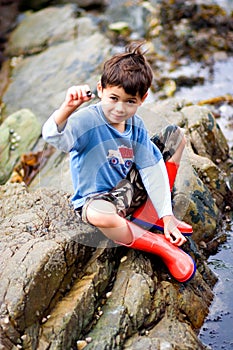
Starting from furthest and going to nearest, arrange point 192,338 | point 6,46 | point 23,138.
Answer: point 6,46 → point 23,138 → point 192,338

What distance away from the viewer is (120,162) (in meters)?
3.87

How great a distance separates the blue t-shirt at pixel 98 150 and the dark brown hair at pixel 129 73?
0.83 feet

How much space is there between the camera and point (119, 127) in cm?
387

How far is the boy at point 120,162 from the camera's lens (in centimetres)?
359

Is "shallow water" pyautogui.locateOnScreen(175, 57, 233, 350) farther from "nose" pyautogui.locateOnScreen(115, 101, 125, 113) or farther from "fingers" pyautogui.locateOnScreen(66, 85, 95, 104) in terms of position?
"fingers" pyautogui.locateOnScreen(66, 85, 95, 104)

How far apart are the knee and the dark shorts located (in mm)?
51

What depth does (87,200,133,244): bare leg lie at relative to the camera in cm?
362

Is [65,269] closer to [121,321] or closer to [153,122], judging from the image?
[121,321]

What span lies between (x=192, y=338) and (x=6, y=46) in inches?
269

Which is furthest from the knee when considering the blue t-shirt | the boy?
the blue t-shirt

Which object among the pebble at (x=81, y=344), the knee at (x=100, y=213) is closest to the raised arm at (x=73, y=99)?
the knee at (x=100, y=213)

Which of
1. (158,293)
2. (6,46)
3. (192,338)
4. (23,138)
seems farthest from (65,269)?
(6,46)

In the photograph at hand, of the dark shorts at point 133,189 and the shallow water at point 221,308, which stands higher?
the dark shorts at point 133,189

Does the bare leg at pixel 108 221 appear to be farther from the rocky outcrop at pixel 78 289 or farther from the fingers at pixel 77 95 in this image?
the fingers at pixel 77 95
